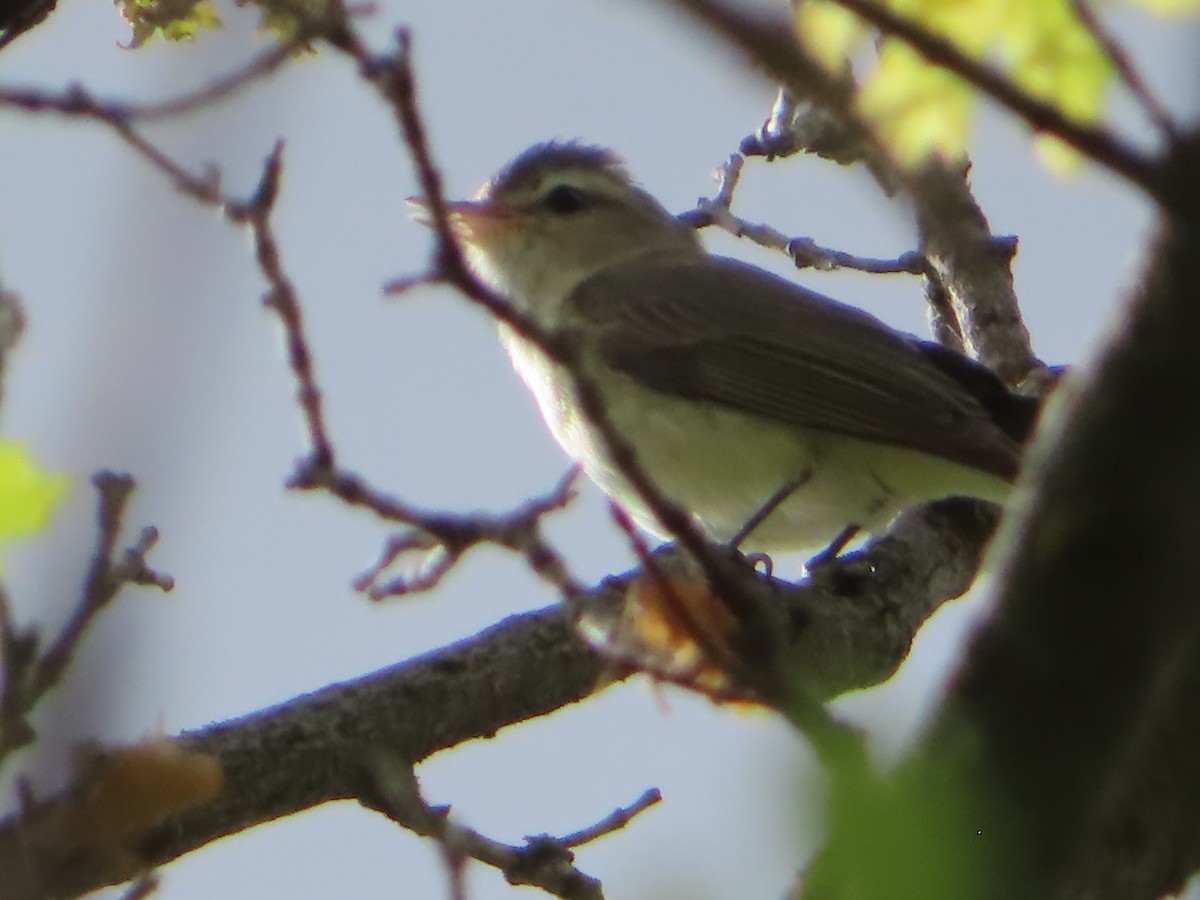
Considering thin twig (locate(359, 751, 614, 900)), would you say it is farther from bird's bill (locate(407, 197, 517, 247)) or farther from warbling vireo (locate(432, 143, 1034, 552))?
bird's bill (locate(407, 197, 517, 247))

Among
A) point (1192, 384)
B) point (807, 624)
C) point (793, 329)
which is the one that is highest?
point (793, 329)

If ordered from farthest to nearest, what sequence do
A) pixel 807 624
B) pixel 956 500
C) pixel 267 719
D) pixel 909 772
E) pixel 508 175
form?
pixel 508 175 → pixel 956 500 → pixel 807 624 → pixel 267 719 → pixel 909 772

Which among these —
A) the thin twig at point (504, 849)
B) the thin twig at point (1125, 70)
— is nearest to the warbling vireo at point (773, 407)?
the thin twig at point (504, 849)

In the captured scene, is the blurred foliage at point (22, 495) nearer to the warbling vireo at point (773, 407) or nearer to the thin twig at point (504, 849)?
the thin twig at point (504, 849)

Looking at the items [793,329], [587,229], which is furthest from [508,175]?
[793,329]

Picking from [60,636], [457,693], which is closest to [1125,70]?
[60,636]

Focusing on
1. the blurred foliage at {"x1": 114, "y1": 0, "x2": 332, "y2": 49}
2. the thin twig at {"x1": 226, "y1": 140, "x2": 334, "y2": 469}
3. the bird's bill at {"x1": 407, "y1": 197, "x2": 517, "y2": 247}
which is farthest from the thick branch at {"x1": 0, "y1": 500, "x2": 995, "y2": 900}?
the bird's bill at {"x1": 407, "y1": 197, "x2": 517, "y2": 247}

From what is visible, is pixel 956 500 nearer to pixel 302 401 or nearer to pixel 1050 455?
pixel 302 401
